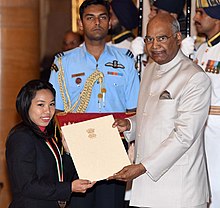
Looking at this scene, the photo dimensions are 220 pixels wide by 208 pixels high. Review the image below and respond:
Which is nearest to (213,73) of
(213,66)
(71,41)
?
(213,66)

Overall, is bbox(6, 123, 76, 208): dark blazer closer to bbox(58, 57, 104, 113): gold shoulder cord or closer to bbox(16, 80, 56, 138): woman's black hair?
bbox(16, 80, 56, 138): woman's black hair

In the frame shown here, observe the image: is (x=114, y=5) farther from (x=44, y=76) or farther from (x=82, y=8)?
(x=44, y=76)

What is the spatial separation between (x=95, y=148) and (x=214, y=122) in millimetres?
1590

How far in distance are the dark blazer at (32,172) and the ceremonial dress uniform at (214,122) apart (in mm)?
1774

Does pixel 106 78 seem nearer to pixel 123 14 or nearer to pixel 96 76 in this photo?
pixel 96 76

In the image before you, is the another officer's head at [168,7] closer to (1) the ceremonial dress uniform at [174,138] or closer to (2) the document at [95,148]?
(1) the ceremonial dress uniform at [174,138]

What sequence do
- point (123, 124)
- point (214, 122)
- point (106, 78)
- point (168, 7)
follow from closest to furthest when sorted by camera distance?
point (123, 124)
point (106, 78)
point (214, 122)
point (168, 7)

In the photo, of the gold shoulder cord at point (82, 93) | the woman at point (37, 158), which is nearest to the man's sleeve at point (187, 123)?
the woman at point (37, 158)

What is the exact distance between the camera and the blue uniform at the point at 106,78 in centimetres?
475

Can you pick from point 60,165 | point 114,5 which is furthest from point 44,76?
point 60,165

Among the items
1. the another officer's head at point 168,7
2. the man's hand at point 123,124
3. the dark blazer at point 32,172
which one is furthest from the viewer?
the another officer's head at point 168,7

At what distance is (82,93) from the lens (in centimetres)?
473

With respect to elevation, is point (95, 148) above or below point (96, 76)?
below

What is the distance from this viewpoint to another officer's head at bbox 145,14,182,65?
4.04 m
